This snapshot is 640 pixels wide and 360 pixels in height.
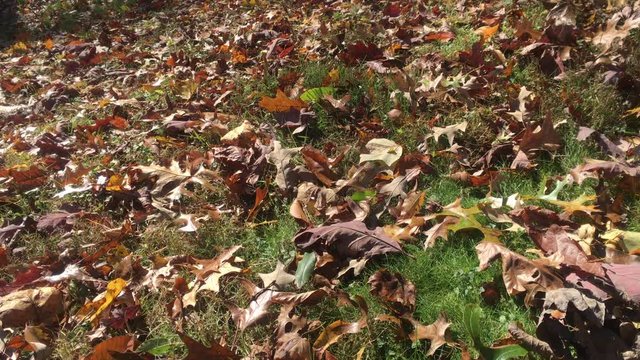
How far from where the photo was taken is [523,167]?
7.68ft

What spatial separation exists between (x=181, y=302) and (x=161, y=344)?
19cm

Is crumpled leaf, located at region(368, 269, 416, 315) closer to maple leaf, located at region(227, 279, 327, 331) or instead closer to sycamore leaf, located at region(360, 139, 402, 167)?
maple leaf, located at region(227, 279, 327, 331)

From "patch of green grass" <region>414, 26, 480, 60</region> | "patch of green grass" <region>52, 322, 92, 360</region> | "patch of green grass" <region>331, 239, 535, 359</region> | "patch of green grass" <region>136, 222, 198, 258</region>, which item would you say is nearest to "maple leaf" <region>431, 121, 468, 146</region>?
"patch of green grass" <region>331, 239, 535, 359</region>

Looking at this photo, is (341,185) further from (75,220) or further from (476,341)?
(75,220)

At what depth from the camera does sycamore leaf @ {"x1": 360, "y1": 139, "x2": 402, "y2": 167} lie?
7.93 feet

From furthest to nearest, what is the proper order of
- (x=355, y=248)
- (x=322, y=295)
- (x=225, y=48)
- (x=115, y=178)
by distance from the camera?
1. (x=225, y=48)
2. (x=115, y=178)
3. (x=355, y=248)
4. (x=322, y=295)

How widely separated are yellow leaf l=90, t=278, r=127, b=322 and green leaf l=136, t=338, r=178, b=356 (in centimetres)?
30

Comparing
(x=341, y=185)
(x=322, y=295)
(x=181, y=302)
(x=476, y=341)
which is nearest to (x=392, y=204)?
(x=341, y=185)

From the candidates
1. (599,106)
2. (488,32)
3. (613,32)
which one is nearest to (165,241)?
(599,106)

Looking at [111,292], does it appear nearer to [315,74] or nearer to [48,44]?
[315,74]

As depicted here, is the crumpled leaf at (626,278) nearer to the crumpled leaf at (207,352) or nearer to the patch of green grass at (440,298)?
the patch of green grass at (440,298)

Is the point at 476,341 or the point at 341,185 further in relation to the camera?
the point at 341,185

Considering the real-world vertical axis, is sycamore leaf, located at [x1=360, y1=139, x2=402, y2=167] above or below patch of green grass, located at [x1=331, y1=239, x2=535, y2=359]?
above

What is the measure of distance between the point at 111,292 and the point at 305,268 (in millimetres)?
810
